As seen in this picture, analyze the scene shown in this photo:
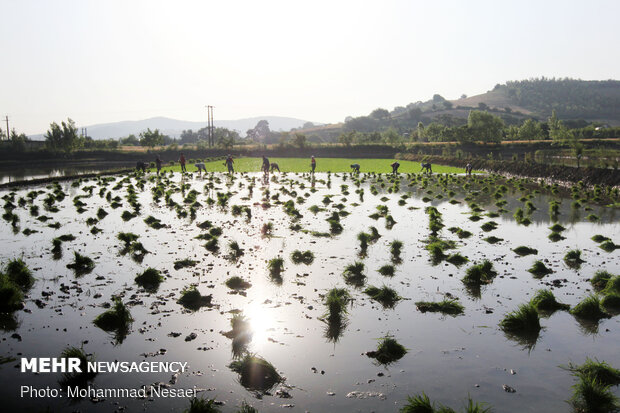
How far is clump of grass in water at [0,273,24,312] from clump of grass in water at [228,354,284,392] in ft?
20.5

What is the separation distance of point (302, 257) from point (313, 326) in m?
5.33

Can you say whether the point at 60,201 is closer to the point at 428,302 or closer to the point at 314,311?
the point at 314,311

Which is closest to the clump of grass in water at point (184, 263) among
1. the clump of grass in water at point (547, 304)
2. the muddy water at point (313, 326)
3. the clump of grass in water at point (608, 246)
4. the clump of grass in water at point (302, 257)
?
the muddy water at point (313, 326)

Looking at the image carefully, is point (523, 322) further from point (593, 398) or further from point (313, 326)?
point (313, 326)

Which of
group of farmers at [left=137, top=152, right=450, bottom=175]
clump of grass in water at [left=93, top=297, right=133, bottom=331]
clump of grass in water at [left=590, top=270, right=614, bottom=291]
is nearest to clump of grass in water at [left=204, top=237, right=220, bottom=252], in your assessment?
clump of grass in water at [left=93, top=297, right=133, bottom=331]

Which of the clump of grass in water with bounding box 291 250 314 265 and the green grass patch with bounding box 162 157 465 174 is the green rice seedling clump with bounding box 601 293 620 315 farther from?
the green grass patch with bounding box 162 157 465 174

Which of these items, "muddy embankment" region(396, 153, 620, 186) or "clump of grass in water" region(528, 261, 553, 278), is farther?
"muddy embankment" region(396, 153, 620, 186)

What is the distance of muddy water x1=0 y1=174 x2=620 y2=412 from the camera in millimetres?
7031

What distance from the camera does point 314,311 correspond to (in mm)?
10250

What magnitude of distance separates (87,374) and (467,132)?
265 feet

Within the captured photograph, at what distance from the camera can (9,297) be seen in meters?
10.1

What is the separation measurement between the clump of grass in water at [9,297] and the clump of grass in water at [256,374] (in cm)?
624

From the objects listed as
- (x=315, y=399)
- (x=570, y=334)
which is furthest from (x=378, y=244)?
(x=315, y=399)

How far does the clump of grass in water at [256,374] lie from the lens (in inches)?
284
